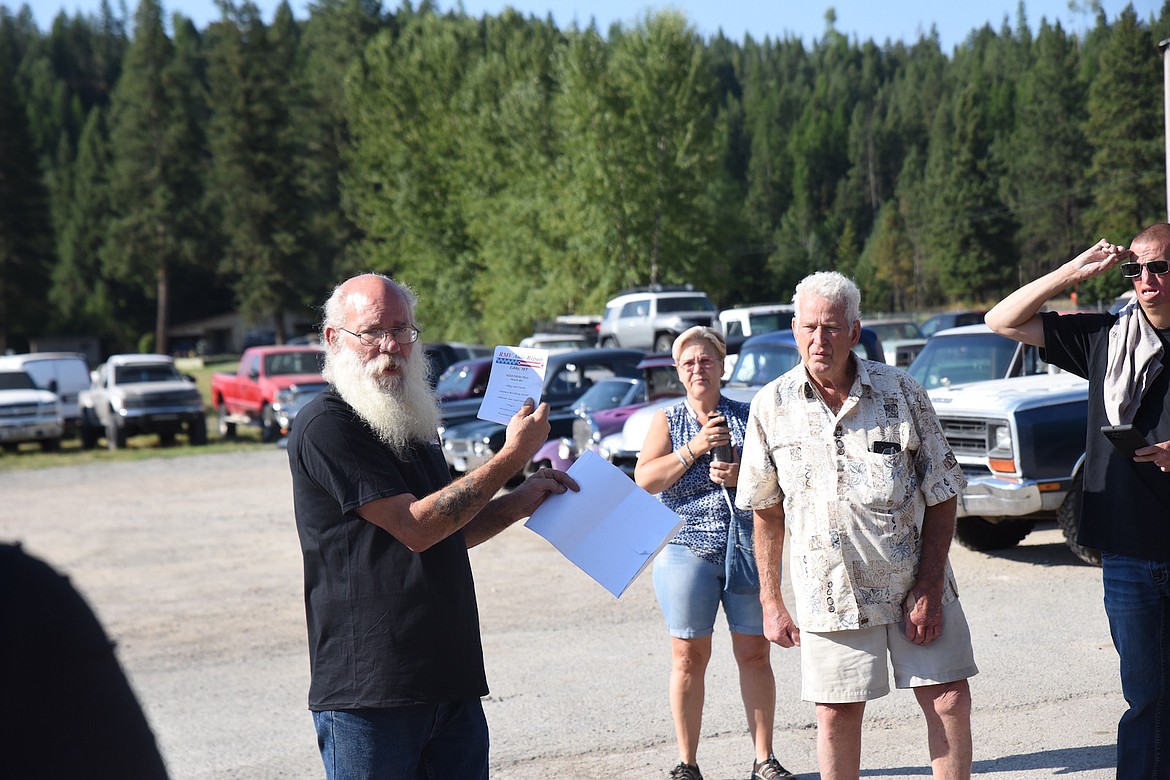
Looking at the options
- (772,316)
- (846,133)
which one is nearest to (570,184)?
(772,316)

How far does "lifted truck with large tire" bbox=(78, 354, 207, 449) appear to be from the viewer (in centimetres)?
2494

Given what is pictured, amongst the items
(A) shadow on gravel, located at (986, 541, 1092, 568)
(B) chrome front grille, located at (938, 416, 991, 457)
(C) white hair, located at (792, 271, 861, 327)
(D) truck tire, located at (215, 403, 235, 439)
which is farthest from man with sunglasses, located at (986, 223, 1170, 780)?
(D) truck tire, located at (215, 403, 235, 439)

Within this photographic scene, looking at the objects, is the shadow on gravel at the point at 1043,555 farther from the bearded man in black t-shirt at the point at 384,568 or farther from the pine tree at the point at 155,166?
the pine tree at the point at 155,166

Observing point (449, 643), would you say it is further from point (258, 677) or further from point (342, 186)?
point (342, 186)

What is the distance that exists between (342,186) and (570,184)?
100ft

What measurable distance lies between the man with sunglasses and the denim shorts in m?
1.41

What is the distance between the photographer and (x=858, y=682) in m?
3.75

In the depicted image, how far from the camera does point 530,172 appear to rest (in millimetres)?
49938

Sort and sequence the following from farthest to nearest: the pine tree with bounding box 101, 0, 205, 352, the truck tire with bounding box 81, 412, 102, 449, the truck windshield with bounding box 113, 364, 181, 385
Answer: the pine tree with bounding box 101, 0, 205, 352 → the truck tire with bounding box 81, 412, 102, 449 → the truck windshield with bounding box 113, 364, 181, 385

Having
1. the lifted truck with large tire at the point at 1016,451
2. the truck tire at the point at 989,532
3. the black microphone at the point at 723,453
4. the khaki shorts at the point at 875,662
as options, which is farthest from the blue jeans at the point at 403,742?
the truck tire at the point at 989,532

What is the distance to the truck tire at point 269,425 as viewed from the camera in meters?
25.3

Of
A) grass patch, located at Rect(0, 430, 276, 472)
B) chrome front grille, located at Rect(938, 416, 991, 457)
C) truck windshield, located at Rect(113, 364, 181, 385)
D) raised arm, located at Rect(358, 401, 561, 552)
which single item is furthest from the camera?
truck windshield, located at Rect(113, 364, 181, 385)

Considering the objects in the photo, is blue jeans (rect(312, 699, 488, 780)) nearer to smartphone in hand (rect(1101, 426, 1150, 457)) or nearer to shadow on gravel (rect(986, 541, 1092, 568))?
smartphone in hand (rect(1101, 426, 1150, 457))

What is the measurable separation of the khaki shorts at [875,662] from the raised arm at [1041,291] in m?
1.11
